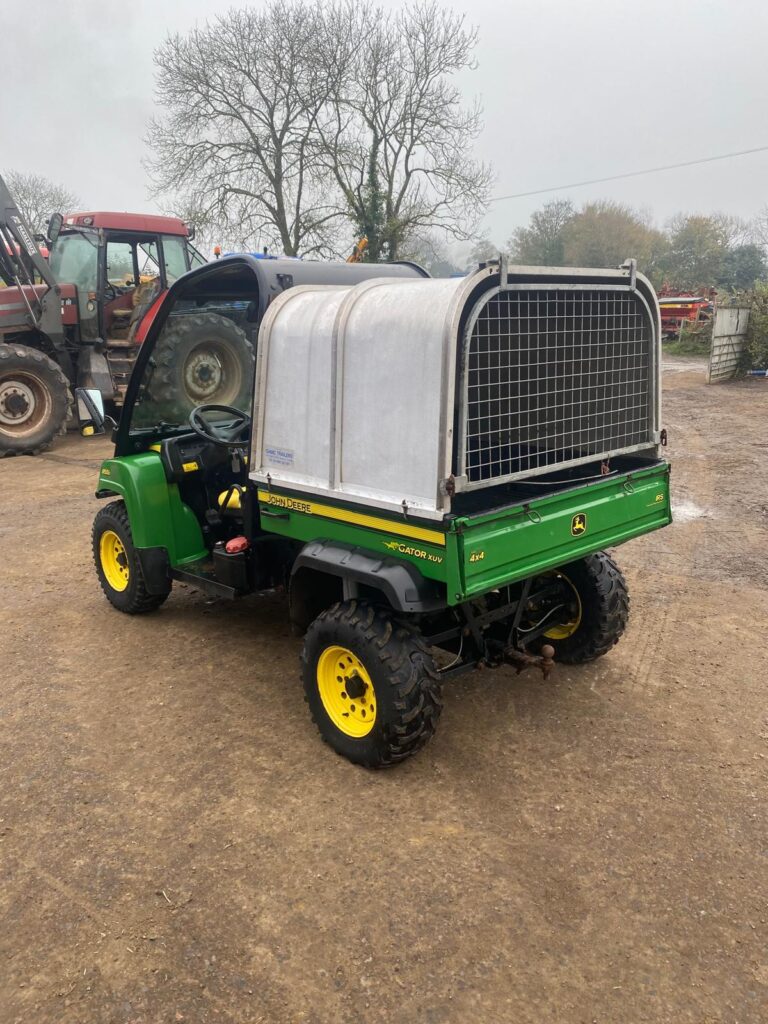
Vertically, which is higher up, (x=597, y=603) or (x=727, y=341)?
(x=727, y=341)

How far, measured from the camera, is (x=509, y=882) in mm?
2439

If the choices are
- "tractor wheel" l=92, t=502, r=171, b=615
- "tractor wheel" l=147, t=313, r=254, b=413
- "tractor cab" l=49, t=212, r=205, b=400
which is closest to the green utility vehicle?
"tractor wheel" l=147, t=313, r=254, b=413

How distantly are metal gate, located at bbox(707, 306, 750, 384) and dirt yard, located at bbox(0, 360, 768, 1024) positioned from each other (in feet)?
40.7

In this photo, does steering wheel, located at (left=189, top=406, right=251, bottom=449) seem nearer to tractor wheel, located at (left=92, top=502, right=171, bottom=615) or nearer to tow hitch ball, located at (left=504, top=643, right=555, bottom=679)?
tractor wheel, located at (left=92, top=502, right=171, bottom=615)

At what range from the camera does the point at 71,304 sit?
33.1ft

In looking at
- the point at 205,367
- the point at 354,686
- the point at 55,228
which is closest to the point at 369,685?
the point at 354,686

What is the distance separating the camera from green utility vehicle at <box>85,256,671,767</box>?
2.66m

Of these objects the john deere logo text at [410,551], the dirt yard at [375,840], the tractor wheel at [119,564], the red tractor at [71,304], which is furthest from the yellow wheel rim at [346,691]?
the red tractor at [71,304]

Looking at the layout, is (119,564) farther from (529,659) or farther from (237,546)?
(529,659)

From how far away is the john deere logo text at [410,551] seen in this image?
8.77 feet

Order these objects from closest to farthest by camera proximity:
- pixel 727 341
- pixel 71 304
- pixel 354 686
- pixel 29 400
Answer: pixel 354 686 → pixel 29 400 → pixel 71 304 → pixel 727 341

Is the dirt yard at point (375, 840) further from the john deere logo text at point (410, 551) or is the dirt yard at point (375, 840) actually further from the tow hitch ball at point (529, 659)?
the john deere logo text at point (410, 551)

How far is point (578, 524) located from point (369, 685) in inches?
43.0

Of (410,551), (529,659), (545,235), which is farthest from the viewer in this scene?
(545,235)
